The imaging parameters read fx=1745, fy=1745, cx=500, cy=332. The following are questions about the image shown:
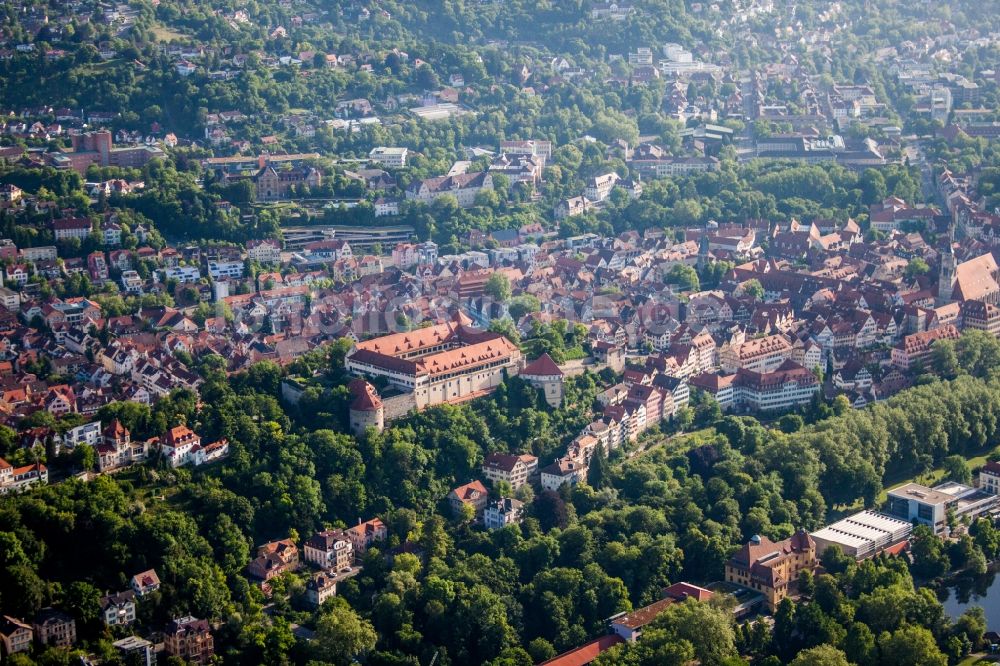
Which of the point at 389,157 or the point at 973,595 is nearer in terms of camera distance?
the point at 973,595

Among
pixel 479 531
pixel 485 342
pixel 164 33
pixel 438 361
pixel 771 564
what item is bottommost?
pixel 479 531

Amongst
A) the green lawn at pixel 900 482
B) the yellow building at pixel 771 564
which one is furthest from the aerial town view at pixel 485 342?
the green lawn at pixel 900 482

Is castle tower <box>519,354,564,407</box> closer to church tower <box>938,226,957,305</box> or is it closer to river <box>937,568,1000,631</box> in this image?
river <box>937,568,1000,631</box>

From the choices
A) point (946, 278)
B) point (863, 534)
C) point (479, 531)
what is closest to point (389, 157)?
point (946, 278)

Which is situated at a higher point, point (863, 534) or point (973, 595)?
point (863, 534)

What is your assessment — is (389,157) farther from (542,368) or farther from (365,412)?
(365,412)

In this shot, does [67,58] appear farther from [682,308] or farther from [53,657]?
[53,657]

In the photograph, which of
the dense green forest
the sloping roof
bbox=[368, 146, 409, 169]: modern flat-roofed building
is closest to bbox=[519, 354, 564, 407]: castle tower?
the sloping roof
